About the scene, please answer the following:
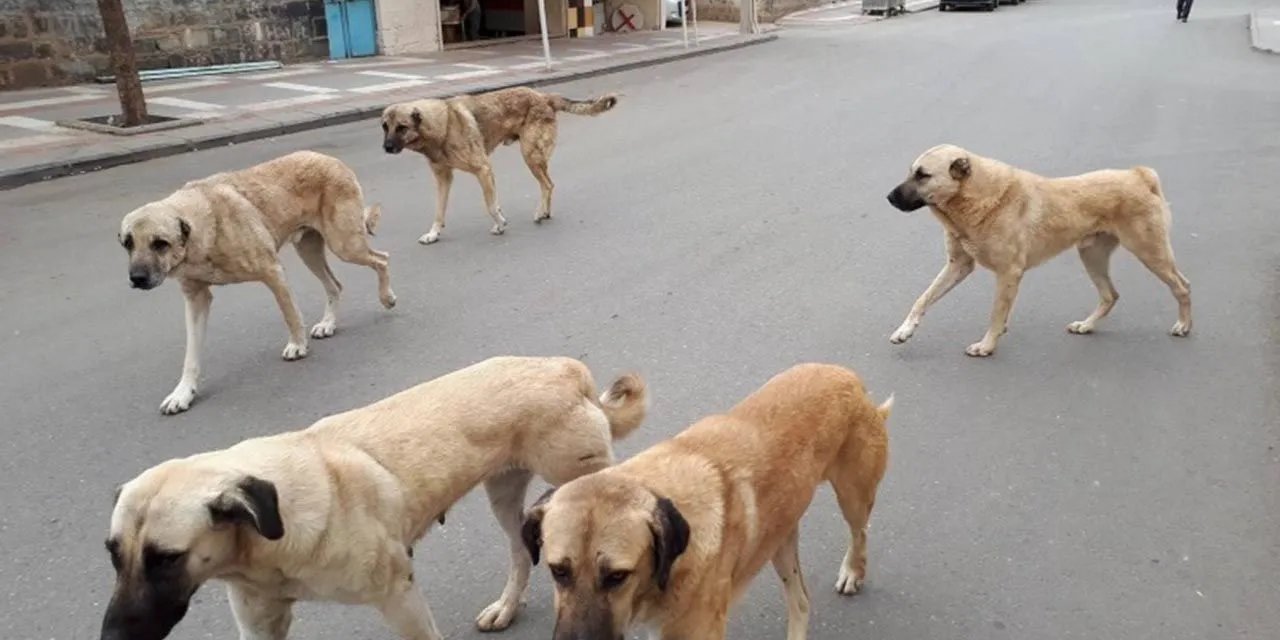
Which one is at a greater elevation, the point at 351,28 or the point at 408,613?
the point at 351,28

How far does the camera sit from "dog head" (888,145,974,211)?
6.09 metres

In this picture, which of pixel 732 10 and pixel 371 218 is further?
pixel 732 10

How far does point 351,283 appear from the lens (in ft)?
25.7

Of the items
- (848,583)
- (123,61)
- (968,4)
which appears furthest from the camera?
(968,4)

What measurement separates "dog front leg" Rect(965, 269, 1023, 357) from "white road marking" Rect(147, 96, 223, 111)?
12.8m

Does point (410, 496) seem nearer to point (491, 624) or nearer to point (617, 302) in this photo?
point (491, 624)

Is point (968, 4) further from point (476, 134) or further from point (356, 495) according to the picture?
point (356, 495)

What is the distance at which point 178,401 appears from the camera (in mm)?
5582

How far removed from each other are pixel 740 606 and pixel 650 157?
867cm

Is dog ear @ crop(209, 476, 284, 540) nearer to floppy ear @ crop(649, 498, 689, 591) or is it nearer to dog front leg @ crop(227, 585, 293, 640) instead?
dog front leg @ crop(227, 585, 293, 640)

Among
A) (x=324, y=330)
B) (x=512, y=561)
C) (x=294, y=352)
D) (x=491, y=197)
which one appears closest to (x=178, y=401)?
(x=294, y=352)

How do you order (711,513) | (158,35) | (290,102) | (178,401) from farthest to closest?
(158,35), (290,102), (178,401), (711,513)

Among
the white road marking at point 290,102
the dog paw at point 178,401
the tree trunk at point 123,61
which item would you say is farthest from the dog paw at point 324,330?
the white road marking at point 290,102

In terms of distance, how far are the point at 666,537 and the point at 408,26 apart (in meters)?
22.4
